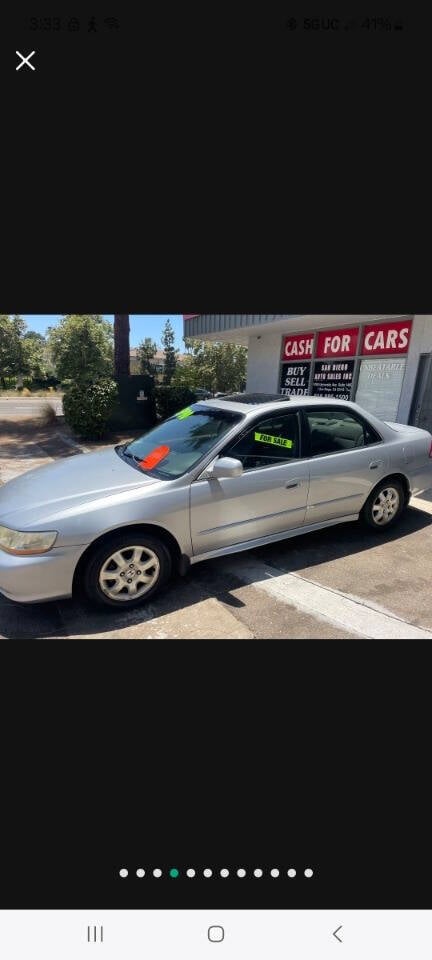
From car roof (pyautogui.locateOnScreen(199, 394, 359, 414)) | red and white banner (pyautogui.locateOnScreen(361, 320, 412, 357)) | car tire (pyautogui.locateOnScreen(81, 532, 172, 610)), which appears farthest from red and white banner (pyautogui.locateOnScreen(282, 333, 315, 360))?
car tire (pyautogui.locateOnScreen(81, 532, 172, 610))

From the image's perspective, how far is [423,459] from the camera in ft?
15.0

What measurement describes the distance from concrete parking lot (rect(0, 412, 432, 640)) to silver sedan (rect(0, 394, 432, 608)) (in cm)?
23

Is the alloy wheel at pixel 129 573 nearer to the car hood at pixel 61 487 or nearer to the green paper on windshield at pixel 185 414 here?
the car hood at pixel 61 487

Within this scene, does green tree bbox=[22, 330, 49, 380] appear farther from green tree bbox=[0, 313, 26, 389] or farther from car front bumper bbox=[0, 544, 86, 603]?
car front bumper bbox=[0, 544, 86, 603]

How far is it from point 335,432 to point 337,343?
267 inches

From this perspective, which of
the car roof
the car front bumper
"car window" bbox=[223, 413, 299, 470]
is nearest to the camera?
the car front bumper

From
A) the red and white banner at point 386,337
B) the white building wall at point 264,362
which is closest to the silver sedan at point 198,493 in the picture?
the red and white banner at point 386,337

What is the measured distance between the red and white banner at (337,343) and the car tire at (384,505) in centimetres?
602

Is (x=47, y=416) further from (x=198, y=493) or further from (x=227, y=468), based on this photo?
(x=227, y=468)

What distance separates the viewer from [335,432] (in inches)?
160

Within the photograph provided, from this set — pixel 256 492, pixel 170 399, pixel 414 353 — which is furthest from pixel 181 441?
pixel 170 399

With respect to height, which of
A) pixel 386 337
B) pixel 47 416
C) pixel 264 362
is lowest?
pixel 47 416

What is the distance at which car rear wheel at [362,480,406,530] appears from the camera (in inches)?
169

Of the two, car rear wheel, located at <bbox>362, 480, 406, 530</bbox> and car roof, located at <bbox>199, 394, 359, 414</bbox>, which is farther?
car rear wheel, located at <bbox>362, 480, 406, 530</bbox>
